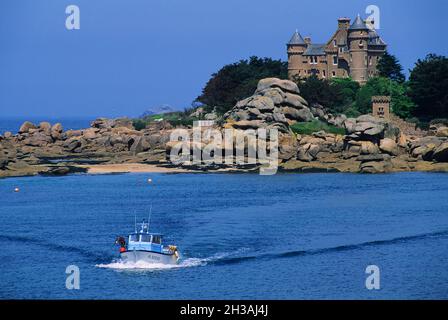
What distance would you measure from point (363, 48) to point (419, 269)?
104m

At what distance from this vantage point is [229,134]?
13312cm

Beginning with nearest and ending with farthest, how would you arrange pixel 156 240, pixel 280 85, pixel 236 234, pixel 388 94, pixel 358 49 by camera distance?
1. pixel 156 240
2. pixel 236 234
3. pixel 280 85
4. pixel 388 94
5. pixel 358 49

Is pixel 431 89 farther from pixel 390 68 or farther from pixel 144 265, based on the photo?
pixel 144 265

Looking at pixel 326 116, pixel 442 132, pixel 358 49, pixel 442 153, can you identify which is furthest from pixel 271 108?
pixel 358 49

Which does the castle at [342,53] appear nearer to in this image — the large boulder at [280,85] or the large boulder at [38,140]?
the large boulder at [280,85]

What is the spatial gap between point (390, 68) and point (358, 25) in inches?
371

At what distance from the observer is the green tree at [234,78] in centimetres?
16912

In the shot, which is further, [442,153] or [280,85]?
[280,85]

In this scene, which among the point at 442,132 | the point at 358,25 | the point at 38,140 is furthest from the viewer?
the point at 358,25

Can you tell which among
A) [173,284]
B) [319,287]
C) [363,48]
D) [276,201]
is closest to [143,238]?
[173,284]

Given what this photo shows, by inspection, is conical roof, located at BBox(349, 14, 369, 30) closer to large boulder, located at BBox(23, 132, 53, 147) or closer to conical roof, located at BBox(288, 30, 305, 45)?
conical roof, located at BBox(288, 30, 305, 45)

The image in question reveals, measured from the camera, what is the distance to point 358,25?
554 ft

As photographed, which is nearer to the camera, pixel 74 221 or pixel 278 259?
pixel 278 259
